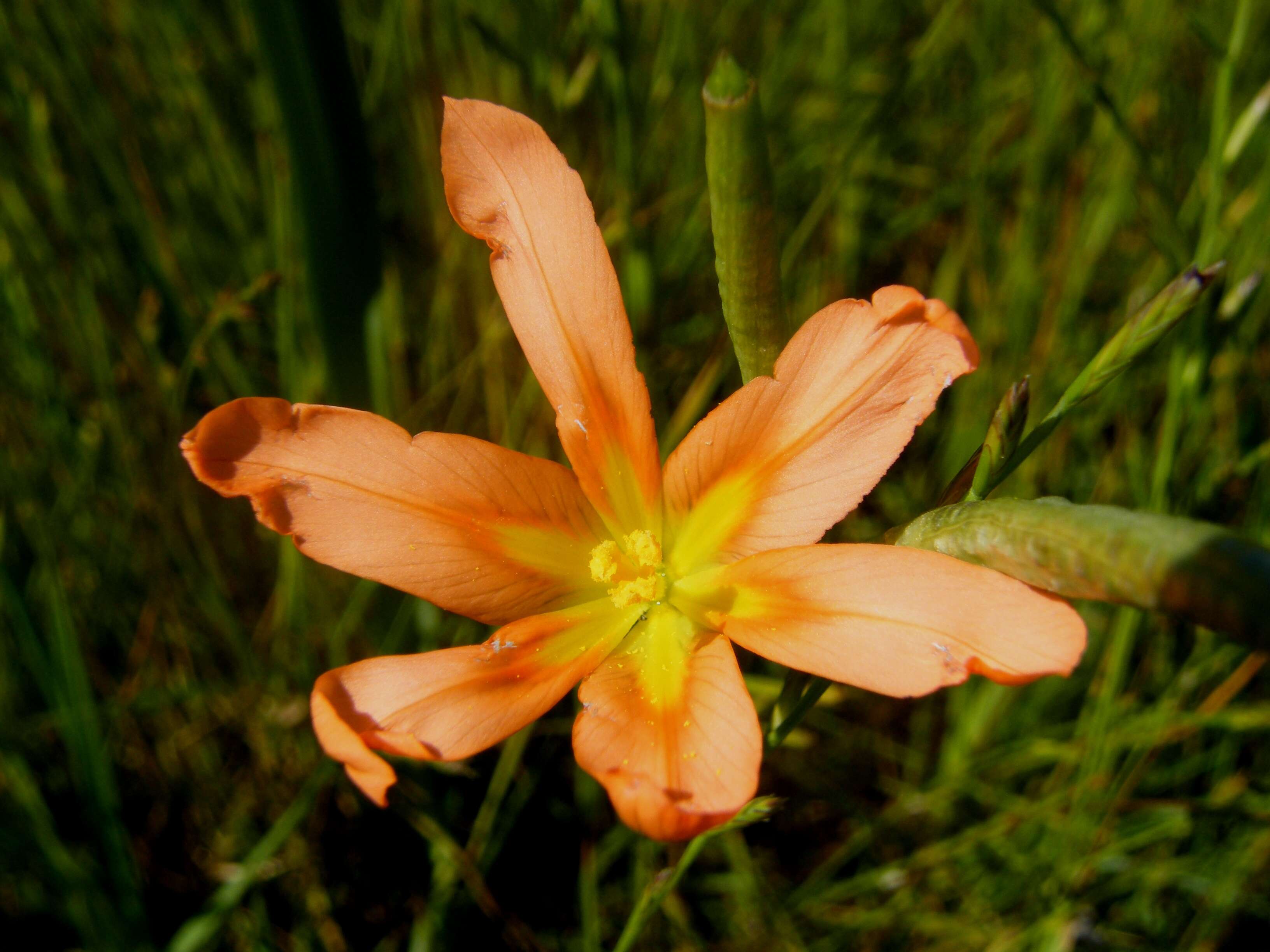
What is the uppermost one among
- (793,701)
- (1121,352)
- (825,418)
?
(1121,352)

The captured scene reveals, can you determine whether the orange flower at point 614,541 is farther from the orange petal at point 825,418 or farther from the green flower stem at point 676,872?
the green flower stem at point 676,872

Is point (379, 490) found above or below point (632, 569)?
above

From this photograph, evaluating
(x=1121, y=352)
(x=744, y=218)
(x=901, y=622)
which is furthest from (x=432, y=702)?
(x=1121, y=352)

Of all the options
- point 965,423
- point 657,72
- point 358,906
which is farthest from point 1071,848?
point 657,72

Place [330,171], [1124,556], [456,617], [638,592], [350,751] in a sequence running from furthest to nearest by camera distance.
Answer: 1. [456,617]
2. [330,171]
3. [638,592]
4. [350,751]
5. [1124,556]

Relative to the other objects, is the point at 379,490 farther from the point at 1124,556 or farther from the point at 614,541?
the point at 1124,556

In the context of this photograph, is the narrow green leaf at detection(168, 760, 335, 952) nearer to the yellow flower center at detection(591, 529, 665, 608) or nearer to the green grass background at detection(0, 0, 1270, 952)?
the green grass background at detection(0, 0, 1270, 952)

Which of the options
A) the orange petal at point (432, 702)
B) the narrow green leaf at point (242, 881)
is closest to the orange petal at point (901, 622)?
the orange petal at point (432, 702)
